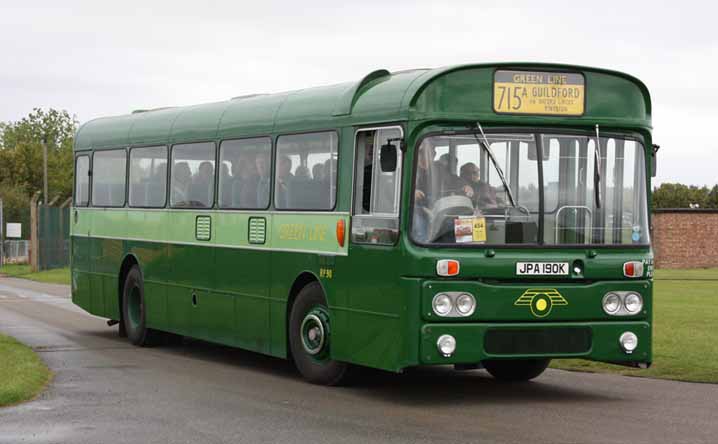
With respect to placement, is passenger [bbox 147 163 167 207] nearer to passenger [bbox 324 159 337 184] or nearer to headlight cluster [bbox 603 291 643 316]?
passenger [bbox 324 159 337 184]

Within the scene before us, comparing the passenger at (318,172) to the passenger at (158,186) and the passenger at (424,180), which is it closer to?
the passenger at (424,180)

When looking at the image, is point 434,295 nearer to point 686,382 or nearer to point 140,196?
point 686,382

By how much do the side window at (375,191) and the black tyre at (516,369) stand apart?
233cm

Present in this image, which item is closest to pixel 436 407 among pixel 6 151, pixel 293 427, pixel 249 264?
pixel 293 427

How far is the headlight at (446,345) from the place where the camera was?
12.7m

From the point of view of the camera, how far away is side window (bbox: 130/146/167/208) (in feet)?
63.1

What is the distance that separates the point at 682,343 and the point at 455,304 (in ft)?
22.9

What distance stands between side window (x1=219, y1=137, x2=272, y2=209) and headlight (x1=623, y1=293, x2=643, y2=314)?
4424 mm

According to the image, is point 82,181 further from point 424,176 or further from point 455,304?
point 455,304

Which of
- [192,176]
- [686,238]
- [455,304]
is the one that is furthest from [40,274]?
[455,304]

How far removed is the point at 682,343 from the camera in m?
18.9

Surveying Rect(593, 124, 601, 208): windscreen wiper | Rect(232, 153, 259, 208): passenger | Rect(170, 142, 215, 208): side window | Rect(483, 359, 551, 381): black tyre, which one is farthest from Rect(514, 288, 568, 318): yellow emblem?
Rect(170, 142, 215, 208): side window

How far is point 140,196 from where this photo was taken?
65.3ft

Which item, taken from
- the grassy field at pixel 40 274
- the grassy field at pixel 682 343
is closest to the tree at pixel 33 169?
the grassy field at pixel 40 274
